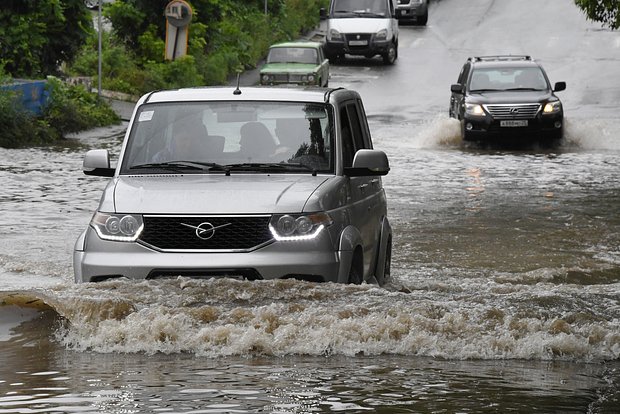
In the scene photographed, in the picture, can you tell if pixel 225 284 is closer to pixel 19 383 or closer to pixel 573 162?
pixel 19 383

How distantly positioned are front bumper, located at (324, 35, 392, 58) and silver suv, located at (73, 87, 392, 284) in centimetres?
3753

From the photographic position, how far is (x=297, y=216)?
980 cm

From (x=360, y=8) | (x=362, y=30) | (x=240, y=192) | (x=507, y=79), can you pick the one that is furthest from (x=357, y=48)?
(x=240, y=192)

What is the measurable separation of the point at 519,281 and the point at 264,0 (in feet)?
145

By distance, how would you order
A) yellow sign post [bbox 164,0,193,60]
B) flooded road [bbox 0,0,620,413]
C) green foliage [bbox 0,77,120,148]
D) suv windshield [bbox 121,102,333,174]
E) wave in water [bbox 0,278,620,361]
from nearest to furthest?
flooded road [bbox 0,0,620,413] < wave in water [bbox 0,278,620,361] < suv windshield [bbox 121,102,333,174] < green foliage [bbox 0,77,120,148] < yellow sign post [bbox 164,0,193,60]

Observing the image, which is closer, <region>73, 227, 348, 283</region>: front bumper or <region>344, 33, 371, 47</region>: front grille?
<region>73, 227, 348, 283</region>: front bumper

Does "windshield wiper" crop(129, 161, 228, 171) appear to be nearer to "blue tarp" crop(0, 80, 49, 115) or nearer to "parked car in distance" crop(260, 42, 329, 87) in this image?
"blue tarp" crop(0, 80, 49, 115)

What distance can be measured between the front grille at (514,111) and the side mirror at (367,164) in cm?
1949

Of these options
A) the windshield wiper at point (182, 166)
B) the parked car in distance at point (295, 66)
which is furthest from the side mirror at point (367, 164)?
the parked car in distance at point (295, 66)

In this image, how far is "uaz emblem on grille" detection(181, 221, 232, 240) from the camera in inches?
381

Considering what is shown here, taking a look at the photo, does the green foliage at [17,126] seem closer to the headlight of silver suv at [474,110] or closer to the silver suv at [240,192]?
the headlight of silver suv at [474,110]

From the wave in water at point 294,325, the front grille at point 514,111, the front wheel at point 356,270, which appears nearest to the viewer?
the wave in water at point 294,325

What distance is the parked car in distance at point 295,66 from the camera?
4131 centimetres

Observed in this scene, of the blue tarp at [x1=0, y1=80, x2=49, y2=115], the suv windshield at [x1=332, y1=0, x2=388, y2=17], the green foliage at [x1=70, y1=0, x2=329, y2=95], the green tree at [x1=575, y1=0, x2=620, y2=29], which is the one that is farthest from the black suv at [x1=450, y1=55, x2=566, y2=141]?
the suv windshield at [x1=332, y1=0, x2=388, y2=17]
